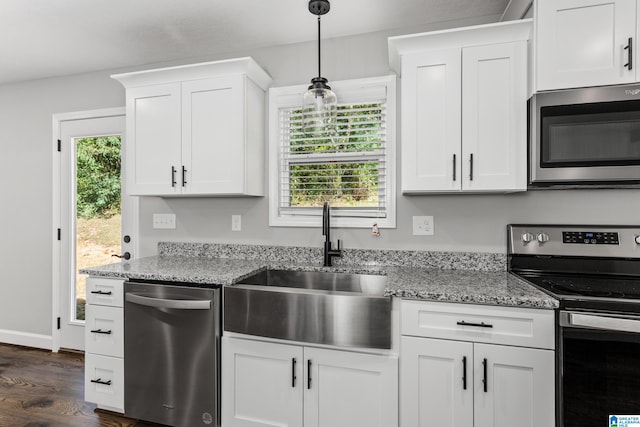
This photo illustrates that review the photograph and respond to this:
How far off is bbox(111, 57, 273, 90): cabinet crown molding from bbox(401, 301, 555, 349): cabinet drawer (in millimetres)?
1707

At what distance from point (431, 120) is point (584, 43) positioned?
739mm

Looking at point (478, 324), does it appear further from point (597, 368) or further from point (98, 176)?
point (98, 176)

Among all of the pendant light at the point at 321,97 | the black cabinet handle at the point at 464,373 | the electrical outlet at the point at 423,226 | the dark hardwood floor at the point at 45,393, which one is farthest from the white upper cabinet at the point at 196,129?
the black cabinet handle at the point at 464,373

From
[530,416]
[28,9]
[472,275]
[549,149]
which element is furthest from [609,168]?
[28,9]

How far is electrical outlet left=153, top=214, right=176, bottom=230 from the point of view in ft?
9.12

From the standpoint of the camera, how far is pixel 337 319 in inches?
65.6

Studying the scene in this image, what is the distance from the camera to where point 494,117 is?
1820mm

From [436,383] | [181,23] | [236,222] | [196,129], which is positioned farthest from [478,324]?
[181,23]

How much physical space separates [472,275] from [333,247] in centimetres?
88

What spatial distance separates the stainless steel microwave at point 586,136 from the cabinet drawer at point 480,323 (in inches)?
26.8

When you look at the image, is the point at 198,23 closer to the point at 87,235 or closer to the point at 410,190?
the point at 410,190

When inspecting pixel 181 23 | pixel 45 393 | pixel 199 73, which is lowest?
pixel 45 393

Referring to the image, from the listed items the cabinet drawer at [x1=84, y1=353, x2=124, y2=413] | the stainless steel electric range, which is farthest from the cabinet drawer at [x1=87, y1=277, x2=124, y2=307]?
the stainless steel electric range

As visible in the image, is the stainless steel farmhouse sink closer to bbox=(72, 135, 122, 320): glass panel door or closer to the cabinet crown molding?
the cabinet crown molding
